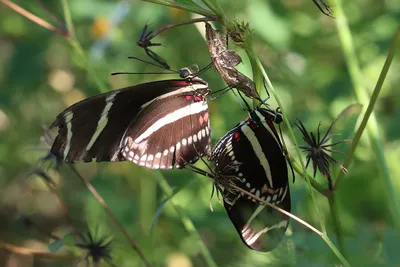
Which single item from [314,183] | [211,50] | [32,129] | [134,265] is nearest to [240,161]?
[314,183]

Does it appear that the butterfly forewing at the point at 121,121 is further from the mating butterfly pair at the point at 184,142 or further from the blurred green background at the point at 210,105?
the blurred green background at the point at 210,105

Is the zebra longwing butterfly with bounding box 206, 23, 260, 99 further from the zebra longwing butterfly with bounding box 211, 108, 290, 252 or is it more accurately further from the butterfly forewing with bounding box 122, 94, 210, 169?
the butterfly forewing with bounding box 122, 94, 210, 169

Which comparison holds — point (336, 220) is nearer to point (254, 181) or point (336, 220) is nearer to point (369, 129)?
point (254, 181)

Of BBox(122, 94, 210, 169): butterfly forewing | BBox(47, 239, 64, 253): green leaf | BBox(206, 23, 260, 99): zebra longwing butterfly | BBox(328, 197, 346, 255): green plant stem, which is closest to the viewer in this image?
BBox(206, 23, 260, 99): zebra longwing butterfly

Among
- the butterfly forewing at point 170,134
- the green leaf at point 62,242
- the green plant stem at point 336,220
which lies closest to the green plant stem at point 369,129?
the green plant stem at point 336,220

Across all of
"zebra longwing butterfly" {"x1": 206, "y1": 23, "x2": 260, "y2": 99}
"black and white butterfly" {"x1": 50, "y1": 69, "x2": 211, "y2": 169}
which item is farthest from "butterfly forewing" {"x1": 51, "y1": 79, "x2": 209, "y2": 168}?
"zebra longwing butterfly" {"x1": 206, "y1": 23, "x2": 260, "y2": 99}

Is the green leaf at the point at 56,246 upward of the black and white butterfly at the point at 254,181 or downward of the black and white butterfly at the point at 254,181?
downward
